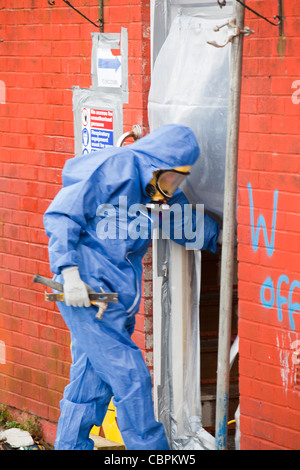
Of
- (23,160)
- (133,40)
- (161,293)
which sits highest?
(133,40)

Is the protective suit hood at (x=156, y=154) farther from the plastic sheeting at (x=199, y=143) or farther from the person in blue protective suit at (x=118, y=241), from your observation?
the plastic sheeting at (x=199, y=143)

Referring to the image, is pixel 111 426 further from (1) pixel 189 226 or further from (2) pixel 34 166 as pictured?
(2) pixel 34 166

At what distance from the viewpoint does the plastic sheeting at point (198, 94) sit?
223 inches

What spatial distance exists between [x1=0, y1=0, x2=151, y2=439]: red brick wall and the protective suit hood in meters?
0.93

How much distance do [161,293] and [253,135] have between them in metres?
1.36

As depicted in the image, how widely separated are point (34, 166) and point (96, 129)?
742 mm

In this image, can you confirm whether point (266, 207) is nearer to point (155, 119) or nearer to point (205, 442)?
point (155, 119)

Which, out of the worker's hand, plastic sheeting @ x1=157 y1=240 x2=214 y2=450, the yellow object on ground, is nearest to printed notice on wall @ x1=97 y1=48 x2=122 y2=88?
plastic sheeting @ x1=157 y1=240 x2=214 y2=450

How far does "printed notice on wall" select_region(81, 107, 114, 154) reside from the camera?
660 centimetres

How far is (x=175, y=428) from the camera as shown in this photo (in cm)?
646

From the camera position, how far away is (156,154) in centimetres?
552

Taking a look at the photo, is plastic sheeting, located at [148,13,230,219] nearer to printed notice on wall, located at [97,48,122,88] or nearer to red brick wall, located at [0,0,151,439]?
printed notice on wall, located at [97,48,122,88]

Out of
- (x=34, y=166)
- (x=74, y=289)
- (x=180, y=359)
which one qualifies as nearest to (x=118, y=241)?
(x=74, y=289)
